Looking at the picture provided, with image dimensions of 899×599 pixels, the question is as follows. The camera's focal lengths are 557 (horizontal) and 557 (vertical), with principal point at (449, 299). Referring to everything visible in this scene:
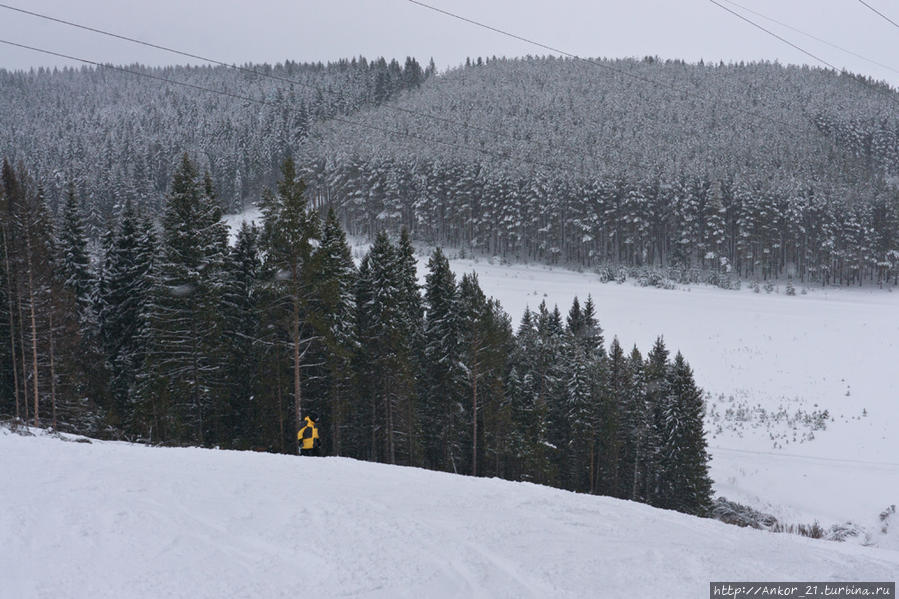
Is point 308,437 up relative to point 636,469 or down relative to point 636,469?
up

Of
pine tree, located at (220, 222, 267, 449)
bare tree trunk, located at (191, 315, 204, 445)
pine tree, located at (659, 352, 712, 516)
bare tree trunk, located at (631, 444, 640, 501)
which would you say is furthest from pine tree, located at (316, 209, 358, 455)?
bare tree trunk, located at (631, 444, 640, 501)

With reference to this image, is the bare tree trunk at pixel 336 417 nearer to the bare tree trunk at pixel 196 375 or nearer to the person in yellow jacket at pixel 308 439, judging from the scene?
the bare tree trunk at pixel 196 375

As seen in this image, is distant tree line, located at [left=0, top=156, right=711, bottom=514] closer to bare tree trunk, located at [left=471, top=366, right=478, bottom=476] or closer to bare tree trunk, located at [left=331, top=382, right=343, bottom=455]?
bare tree trunk, located at [left=331, top=382, right=343, bottom=455]

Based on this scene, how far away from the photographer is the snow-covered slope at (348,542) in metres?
5.35

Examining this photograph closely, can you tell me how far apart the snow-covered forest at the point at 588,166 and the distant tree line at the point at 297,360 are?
2288 cm

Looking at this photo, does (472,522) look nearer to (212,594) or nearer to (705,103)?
(212,594)

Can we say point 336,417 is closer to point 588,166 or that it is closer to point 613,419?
point 613,419

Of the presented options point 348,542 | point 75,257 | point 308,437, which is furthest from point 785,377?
point 75,257

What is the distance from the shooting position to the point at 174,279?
22.0 metres

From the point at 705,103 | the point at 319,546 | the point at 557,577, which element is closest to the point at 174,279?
the point at 319,546

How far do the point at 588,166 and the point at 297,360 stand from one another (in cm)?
8334

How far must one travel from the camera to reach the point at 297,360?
2055 cm

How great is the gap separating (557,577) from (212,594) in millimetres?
3296

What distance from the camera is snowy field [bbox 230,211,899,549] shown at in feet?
88.4
